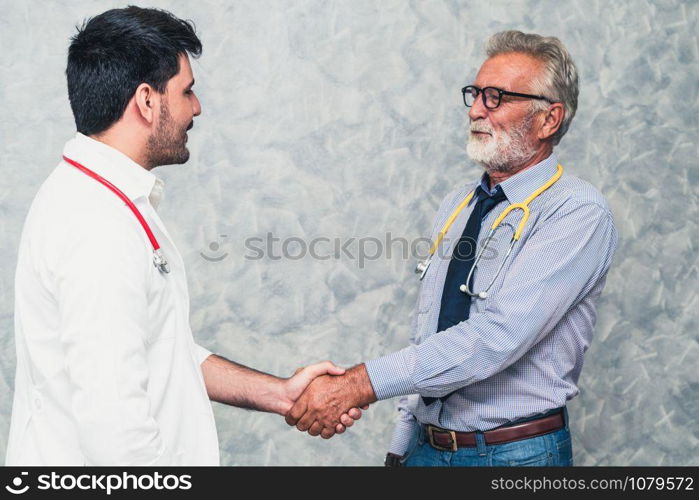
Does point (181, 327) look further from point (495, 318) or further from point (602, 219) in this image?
point (602, 219)

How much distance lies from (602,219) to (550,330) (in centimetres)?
32

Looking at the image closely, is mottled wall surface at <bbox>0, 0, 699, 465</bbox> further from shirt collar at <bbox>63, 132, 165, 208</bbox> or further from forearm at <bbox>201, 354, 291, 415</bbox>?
shirt collar at <bbox>63, 132, 165, 208</bbox>

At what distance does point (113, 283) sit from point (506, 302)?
3.42 feet

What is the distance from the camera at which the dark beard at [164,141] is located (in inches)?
73.4

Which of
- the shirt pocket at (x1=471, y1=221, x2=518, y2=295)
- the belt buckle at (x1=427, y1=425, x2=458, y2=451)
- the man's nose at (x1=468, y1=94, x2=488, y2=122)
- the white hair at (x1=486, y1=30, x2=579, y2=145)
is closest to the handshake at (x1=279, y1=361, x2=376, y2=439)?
the belt buckle at (x1=427, y1=425, x2=458, y2=451)

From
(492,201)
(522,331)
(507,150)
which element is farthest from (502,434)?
(507,150)

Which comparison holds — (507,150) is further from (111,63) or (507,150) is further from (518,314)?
(111,63)

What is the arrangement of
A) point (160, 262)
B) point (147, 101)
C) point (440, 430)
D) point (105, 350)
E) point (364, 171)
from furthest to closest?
point (364, 171), point (440, 430), point (147, 101), point (160, 262), point (105, 350)

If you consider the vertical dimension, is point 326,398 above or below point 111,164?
below

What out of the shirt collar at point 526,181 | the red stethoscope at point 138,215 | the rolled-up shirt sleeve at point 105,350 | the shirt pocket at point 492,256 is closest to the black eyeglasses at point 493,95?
the shirt collar at point 526,181

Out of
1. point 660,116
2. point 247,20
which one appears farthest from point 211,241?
point 660,116

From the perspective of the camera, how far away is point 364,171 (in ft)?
Answer: 10.5

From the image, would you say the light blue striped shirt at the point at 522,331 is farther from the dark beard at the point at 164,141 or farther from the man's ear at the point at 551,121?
the dark beard at the point at 164,141
